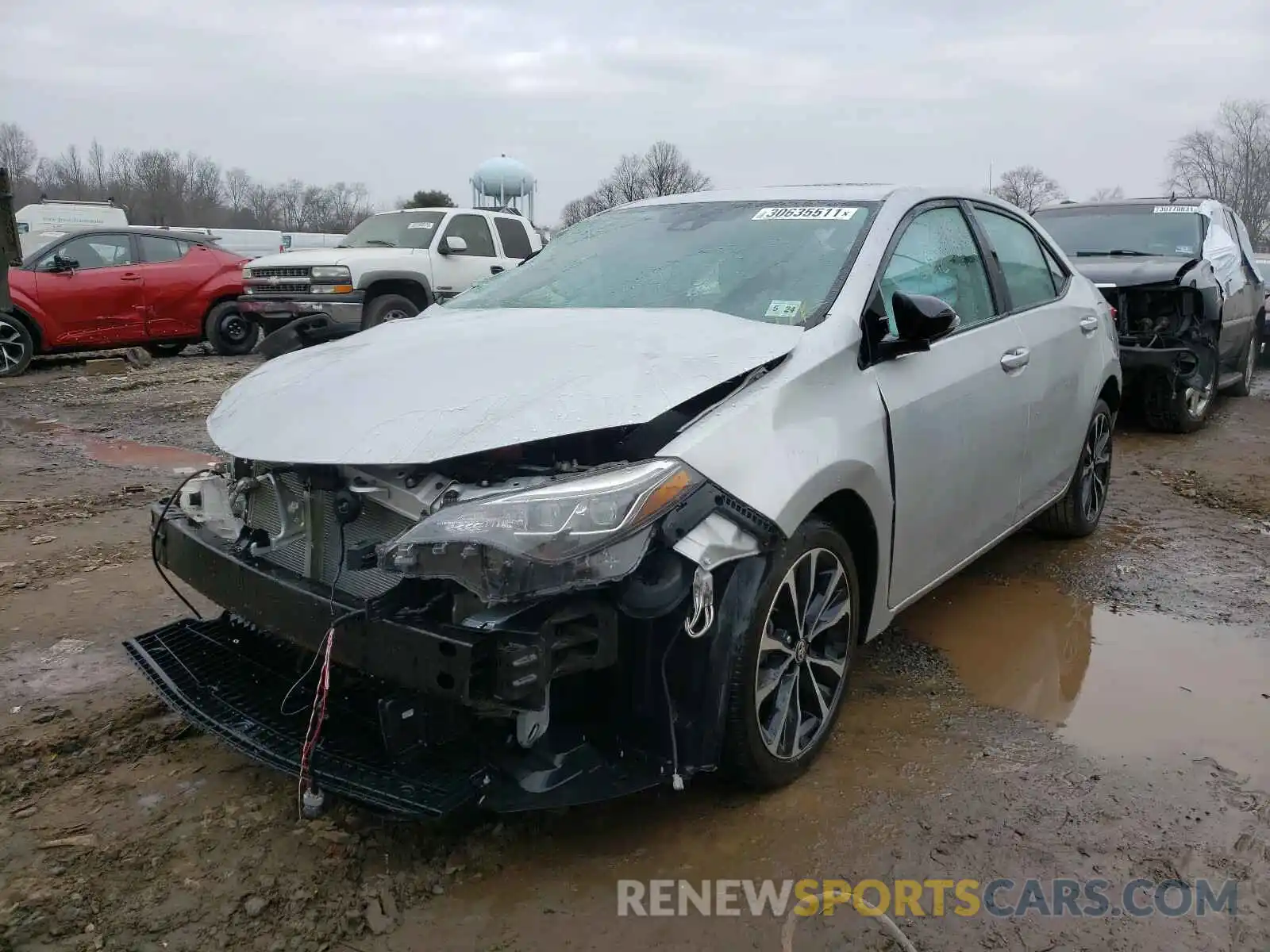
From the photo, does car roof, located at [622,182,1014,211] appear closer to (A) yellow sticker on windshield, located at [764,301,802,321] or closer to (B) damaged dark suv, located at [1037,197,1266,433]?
(A) yellow sticker on windshield, located at [764,301,802,321]

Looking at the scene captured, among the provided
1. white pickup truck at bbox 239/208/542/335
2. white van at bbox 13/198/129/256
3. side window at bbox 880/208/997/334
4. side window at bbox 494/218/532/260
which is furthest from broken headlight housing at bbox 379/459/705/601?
white van at bbox 13/198/129/256

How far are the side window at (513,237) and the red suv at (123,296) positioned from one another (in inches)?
146

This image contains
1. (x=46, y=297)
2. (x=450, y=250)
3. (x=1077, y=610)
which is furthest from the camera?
(x=46, y=297)

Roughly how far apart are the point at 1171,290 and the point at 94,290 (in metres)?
11.9

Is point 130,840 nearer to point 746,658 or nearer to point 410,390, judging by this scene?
point 410,390

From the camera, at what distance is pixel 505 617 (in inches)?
86.9

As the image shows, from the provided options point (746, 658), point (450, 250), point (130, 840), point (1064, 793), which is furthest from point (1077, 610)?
point (450, 250)

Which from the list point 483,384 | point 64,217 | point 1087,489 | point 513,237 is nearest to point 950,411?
point 483,384

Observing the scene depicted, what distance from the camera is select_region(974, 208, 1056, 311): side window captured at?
4.19m

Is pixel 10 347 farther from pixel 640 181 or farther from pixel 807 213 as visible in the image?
pixel 640 181

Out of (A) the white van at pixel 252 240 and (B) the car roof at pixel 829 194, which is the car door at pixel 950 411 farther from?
(A) the white van at pixel 252 240

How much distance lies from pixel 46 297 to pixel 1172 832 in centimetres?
1306

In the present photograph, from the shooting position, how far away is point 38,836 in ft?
8.55

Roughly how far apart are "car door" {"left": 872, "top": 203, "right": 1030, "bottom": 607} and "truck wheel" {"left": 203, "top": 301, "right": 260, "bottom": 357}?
11.2m
